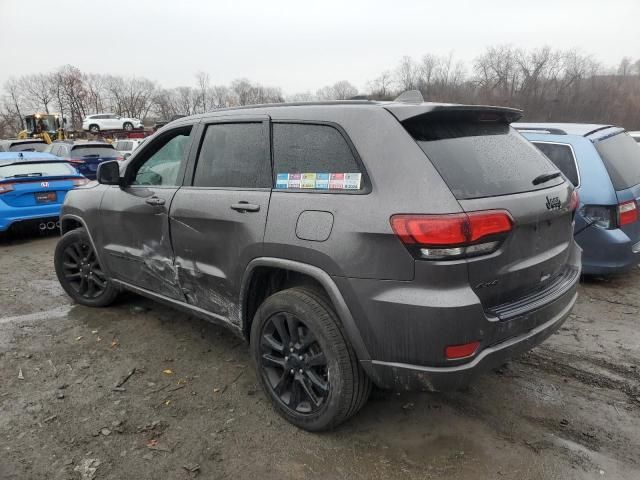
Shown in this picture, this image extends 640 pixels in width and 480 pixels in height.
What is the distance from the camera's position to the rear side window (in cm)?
243

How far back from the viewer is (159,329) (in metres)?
4.12

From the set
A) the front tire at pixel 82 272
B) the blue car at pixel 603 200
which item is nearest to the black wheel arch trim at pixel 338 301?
the front tire at pixel 82 272

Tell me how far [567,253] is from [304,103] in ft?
5.93

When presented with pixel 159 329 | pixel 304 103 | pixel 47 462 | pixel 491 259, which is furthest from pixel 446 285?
pixel 159 329

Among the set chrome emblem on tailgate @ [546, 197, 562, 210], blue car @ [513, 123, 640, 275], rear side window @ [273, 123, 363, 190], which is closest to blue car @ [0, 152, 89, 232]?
rear side window @ [273, 123, 363, 190]

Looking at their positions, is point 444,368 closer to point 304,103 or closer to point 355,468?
point 355,468

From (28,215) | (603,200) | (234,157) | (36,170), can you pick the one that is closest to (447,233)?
(234,157)

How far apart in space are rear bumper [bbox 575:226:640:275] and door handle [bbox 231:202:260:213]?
11.0 ft

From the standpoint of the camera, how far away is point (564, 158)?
473 cm

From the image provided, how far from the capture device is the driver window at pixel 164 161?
3.42 m

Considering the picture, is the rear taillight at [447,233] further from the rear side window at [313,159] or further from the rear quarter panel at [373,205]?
the rear side window at [313,159]

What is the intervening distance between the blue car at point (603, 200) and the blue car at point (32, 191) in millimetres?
7234

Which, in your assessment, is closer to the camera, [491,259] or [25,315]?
[491,259]

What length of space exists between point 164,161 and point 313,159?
152 centimetres
